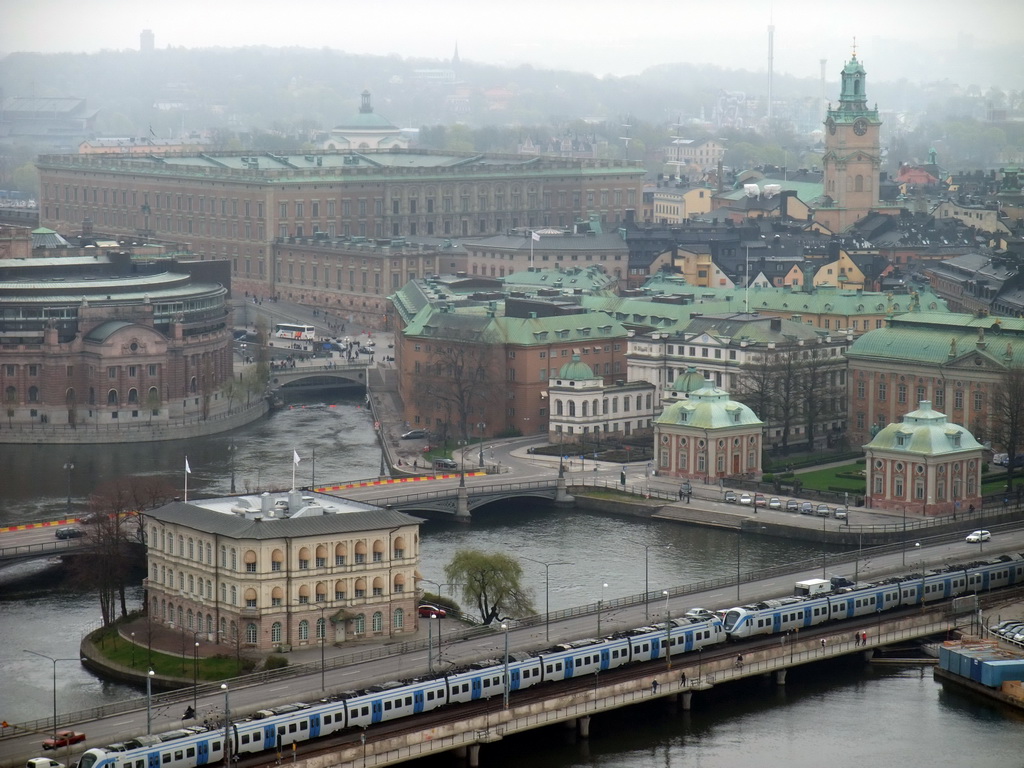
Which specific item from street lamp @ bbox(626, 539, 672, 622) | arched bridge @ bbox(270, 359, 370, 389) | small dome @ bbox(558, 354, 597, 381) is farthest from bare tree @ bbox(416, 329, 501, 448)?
street lamp @ bbox(626, 539, 672, 622)

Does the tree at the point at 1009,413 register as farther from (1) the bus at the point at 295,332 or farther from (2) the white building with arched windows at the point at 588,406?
(1) the bus at the point at 295,332

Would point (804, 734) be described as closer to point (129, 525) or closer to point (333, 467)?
point (129, 525)

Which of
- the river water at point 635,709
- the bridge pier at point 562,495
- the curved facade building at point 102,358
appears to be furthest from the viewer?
the curved facade building at point 102,358

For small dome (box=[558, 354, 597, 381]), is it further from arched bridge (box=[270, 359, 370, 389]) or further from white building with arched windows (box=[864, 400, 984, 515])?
arched bridge (box=[270, 359, 370, 389])

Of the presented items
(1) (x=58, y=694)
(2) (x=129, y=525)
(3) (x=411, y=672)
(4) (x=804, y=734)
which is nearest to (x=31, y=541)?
(2) (x=129, y=525)

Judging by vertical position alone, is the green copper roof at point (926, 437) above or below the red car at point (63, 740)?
above

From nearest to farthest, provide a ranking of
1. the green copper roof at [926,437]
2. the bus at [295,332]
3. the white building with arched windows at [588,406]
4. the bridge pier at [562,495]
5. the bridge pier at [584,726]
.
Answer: the bridge pier at [584,726] → the green copper roof at [926,437] → the bridge pier at [562,495] → the white building with arched windows at [588,406] → the bus at [295,332]

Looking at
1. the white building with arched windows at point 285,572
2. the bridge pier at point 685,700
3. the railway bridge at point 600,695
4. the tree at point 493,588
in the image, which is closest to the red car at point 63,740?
the railway bridge at point 600,695
